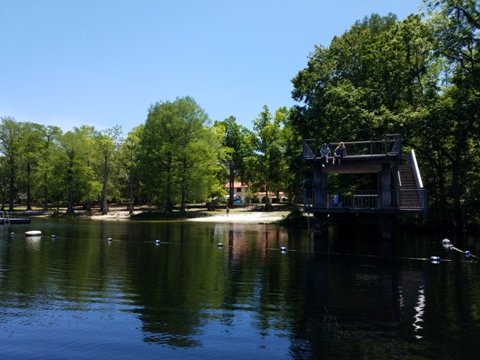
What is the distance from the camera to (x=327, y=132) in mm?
41594

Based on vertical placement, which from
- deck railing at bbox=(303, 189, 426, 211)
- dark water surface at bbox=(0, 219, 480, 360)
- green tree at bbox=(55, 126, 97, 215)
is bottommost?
dark water surface at bbox=(0, 219, 480, 360)

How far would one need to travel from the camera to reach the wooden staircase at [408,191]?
2619 cm

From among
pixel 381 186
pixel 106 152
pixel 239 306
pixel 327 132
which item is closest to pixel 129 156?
pixel 106 152

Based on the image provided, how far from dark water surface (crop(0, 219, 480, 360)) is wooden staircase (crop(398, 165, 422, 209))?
4.57m

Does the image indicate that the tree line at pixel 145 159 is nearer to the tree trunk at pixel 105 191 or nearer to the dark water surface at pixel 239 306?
the tree trunk at pixel 105 191

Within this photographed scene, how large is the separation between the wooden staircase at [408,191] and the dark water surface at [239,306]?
457 cm

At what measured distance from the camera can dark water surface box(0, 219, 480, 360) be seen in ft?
28.3

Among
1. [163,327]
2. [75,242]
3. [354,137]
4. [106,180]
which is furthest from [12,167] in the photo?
[163,327]

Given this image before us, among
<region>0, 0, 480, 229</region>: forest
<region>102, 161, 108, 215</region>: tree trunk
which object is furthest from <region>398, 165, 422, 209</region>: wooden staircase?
<region>102, 161, 108, 215</region>: tree trunk

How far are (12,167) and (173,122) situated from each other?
115ft

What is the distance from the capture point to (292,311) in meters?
11.2

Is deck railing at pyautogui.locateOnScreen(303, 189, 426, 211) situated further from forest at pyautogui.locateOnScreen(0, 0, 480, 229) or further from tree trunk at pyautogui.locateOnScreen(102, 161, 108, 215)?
tree trunk at pyautogui.locateOnScreen(102, 161, 108, 215)

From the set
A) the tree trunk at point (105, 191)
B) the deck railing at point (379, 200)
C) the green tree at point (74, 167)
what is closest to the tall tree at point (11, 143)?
the green tree at point (74, 167)

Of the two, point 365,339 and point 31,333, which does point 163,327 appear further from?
point 365,339
